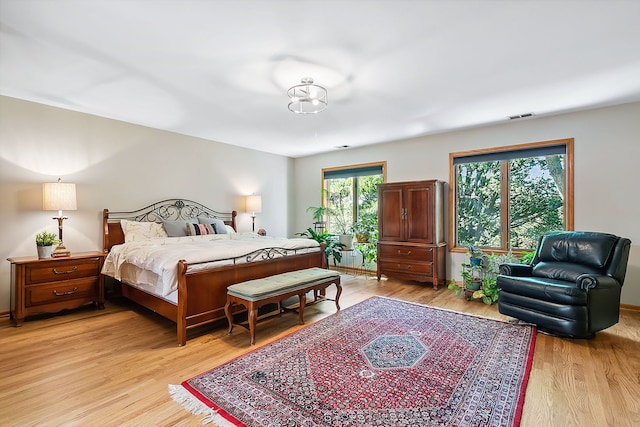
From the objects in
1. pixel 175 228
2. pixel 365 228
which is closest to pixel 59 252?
pixel 175 228

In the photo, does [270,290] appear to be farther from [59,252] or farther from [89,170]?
[89,170]

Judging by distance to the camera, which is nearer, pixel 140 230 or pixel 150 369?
pixel 150 369

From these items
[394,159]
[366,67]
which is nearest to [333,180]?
[394,159]

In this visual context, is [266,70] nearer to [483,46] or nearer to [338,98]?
[338,98]

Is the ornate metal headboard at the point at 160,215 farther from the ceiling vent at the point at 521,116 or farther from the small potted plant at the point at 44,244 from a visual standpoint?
the ceiling vent at the point at 521,116

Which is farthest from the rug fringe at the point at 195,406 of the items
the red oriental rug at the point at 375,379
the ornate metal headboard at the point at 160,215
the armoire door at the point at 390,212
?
the armoire door at the point at 390,212

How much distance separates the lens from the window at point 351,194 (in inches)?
245

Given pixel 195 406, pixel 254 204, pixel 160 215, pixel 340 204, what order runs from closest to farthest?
pixel 195 406 → pixel 160 215 → pixel 254 204 → pixel 340 204

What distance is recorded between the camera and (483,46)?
2537 millimetres

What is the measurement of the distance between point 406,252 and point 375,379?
3169 millimetres

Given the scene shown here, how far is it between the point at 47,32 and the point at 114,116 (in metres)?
2.14

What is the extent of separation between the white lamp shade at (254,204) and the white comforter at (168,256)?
1695 millimetres

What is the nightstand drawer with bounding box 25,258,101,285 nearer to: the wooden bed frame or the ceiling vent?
the wooden bed frame

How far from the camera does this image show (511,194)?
480cm
